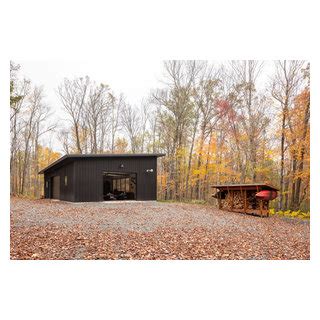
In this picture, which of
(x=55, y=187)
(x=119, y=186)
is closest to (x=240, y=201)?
(x=119, y=186)

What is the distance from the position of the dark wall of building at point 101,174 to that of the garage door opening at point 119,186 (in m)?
0.92

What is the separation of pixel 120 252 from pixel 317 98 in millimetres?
5090

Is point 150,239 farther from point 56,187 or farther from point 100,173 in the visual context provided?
point 56,187

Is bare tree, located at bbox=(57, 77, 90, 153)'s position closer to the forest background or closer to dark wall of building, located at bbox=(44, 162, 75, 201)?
the forest background

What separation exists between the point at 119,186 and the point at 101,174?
399cm

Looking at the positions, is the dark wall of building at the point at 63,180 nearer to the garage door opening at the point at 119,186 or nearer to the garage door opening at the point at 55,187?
the garage door opening at the point at 55,187

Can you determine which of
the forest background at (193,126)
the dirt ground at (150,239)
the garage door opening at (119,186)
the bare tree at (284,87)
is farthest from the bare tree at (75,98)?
the dirt ground at (150,239)

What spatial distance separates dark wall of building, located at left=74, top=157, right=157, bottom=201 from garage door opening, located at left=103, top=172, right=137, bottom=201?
3.03 feet

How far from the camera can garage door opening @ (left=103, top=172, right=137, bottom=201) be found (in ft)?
48.4

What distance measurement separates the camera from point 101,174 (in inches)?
509

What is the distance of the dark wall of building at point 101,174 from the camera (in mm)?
12734

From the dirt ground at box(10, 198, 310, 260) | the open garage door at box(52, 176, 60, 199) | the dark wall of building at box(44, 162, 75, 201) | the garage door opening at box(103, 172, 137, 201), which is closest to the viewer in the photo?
the dirt ground at box(10, 198, 310, 260)

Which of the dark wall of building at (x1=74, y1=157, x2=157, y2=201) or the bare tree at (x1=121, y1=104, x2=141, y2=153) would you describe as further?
the bare tree at (x1=121, y1=104, x2=141, y2=153)

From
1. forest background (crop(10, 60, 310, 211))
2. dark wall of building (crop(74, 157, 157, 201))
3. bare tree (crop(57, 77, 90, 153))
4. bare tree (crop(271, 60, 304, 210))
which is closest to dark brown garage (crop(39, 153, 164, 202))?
dark wall of building (crop(74, 157, 157, 201))
